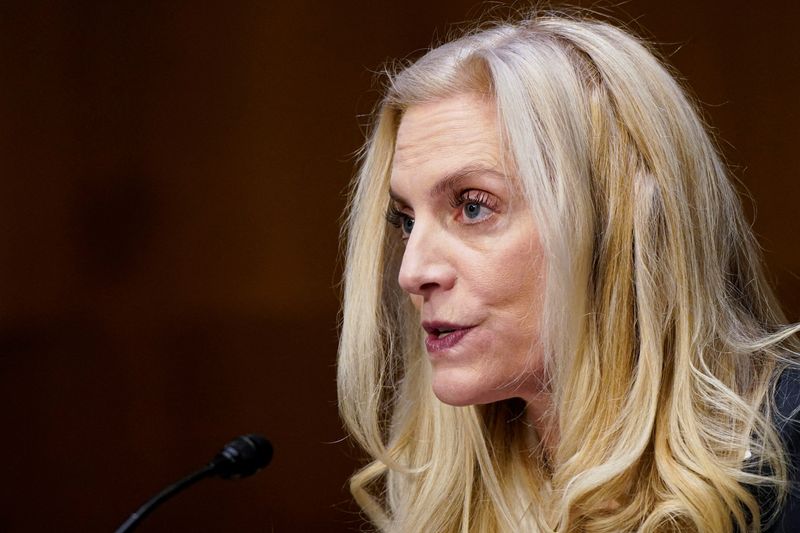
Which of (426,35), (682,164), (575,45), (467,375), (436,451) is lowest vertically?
(436,451)

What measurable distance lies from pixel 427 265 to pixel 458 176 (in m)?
0.12

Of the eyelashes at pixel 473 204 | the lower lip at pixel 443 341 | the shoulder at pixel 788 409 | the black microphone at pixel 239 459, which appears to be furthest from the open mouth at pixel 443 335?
the shoulder at pixel 788 409

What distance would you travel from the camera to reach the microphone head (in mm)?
1236

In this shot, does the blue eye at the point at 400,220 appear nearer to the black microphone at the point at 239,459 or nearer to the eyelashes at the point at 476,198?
the eyelashes at the point at 476,198

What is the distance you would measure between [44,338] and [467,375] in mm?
1448

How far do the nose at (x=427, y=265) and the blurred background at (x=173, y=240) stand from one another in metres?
1.12

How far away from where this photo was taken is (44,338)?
259 centimetres

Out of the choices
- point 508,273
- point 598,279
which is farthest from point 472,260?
point 598,279

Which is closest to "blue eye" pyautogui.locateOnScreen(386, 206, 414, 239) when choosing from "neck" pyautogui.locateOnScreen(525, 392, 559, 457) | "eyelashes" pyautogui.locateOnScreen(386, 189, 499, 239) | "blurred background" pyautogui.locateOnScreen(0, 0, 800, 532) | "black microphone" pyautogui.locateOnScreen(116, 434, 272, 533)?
"eyelashes" pyautogui.locateOnScreen(386, 189, 499, 239)

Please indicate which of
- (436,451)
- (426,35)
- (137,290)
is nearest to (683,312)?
(436,451)

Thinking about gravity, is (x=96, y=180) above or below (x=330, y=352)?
above

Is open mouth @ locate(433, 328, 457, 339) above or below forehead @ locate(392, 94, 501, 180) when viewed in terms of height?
below

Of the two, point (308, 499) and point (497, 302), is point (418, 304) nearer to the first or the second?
point (497, 302)

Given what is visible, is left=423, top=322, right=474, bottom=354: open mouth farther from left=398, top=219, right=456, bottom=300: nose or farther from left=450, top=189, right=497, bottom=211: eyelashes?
left=450, top=189, right=497, bottom=211: eyelashes
